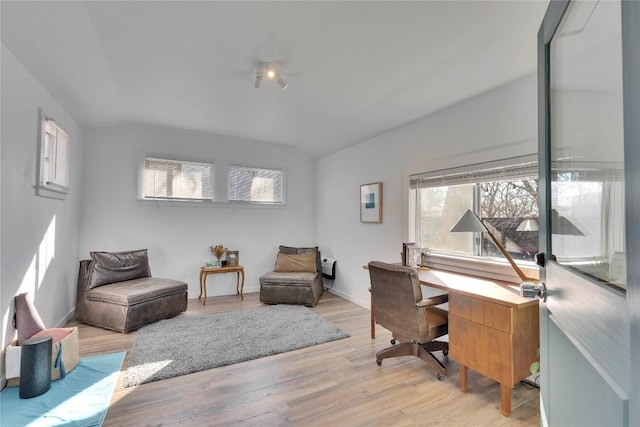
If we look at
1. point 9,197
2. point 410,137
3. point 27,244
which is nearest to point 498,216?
point 410,137

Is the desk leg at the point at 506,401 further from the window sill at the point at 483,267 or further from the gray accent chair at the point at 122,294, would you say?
the gray accent chair at the point at 122,294

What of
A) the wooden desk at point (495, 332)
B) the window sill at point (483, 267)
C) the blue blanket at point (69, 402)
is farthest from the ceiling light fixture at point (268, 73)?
the blue blanket at point (69, 402)

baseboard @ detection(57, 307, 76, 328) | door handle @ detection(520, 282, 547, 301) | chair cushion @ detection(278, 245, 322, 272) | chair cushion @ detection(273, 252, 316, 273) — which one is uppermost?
door handle @ detection(520, 282, 547, 301)

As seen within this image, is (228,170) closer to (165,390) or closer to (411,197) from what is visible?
(411,197)

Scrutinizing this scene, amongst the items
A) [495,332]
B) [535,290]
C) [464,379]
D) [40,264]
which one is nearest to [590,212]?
[535,290]

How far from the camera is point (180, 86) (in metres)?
2.84

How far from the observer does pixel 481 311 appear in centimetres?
195

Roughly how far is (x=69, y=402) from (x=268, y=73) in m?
2.77

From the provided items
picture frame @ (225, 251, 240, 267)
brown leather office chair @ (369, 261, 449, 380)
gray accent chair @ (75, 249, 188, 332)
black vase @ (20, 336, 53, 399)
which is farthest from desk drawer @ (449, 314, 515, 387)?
picture frame @ (225, 251, 240, 267)

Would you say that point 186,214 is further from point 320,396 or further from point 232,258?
point 320,396

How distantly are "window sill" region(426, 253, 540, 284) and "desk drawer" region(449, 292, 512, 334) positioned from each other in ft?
1.73

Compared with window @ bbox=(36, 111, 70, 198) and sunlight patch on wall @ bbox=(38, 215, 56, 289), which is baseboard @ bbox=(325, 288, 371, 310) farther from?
window @ bbox=(36, 111, 70, 198)

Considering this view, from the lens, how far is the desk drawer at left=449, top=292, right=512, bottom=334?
5.92 feet

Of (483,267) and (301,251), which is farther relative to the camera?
(301,251)
